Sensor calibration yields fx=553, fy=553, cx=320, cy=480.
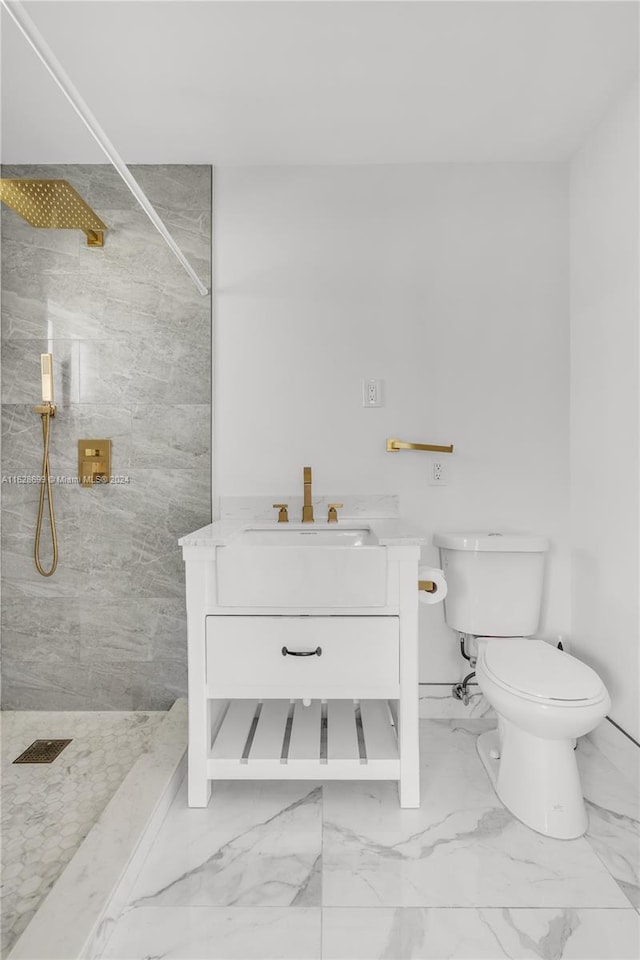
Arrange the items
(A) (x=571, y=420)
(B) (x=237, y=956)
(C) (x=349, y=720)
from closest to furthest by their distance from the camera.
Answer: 1. (B) (x=237, y=956)
2. (C) (x=349, y=720)
3. (A) (x=571, y=420)

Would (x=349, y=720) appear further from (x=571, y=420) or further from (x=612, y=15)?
(x=612, y=15)

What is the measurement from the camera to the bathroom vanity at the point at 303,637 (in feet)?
5.30

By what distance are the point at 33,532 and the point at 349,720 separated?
58.2 inches

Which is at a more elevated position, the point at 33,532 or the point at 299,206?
the point at 299,206

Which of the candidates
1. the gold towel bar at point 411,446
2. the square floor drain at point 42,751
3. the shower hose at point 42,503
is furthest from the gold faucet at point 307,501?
the square floor drain at point 42,751

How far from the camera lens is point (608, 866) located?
141 centimetres

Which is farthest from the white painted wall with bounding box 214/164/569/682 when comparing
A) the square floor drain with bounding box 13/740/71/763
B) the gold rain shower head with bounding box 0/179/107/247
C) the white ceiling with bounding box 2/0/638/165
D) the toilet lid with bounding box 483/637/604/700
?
Result: the square floor drain with bounding box 13/740/71/763

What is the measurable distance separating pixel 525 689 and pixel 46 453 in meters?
1.95

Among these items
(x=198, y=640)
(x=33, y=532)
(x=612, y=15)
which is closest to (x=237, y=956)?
(x=198, y=640)

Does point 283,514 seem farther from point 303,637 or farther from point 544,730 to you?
point 544,730

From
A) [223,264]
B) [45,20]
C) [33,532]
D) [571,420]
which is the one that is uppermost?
[45,20]

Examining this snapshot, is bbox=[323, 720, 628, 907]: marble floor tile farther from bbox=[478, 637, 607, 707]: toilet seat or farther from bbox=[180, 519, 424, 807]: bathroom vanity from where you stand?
bbox=[478, 637, 607, 707]: toilet seat

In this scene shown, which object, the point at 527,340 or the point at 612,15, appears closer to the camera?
the point at 612,15

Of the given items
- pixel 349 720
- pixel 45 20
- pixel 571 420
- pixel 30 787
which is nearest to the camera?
pixel 45 20
